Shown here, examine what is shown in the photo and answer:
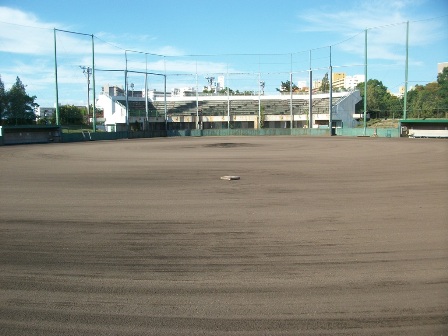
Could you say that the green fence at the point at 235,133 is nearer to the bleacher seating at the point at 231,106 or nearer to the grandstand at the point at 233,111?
the grandstand at the point at 233,111

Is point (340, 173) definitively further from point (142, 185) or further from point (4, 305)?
point (4, 305)

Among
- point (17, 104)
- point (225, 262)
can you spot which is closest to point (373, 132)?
point (17, 104)

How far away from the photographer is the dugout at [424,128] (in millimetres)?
48250

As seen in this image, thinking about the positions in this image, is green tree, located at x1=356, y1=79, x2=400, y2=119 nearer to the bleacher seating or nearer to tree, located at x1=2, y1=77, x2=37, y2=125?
the bleacher seating

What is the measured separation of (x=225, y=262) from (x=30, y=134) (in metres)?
47.5

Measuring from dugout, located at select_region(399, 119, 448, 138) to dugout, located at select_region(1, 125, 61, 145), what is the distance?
42133mm

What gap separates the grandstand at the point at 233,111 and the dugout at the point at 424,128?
1157 inches

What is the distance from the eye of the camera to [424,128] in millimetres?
50406

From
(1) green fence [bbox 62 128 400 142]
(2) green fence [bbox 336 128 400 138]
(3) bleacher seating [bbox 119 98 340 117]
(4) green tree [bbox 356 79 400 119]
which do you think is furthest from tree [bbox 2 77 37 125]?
(4) green tree [bbox 356 79 400 119]

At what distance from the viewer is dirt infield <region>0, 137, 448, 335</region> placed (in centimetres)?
470

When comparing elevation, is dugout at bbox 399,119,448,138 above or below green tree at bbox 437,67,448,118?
below

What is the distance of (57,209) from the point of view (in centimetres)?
1072

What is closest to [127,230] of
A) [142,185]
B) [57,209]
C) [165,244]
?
[165,244]

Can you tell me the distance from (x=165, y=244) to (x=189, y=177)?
9.52 meters
